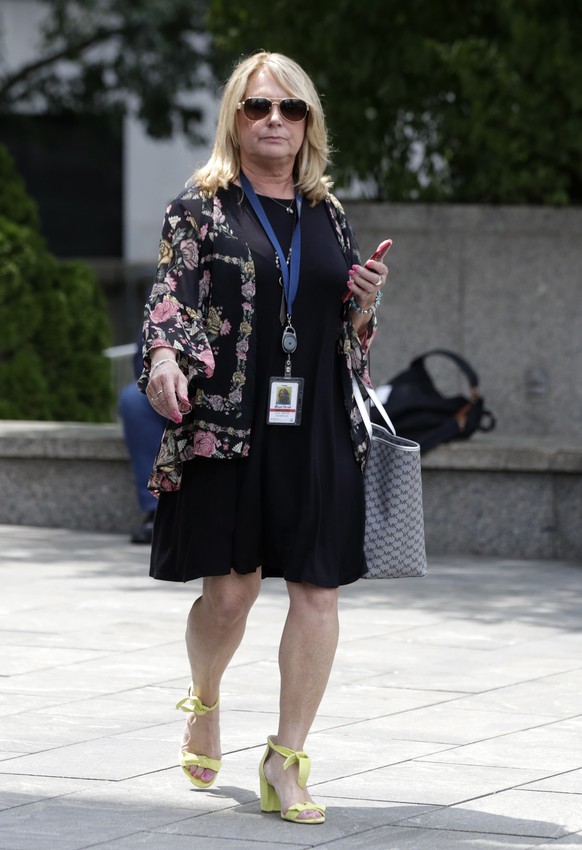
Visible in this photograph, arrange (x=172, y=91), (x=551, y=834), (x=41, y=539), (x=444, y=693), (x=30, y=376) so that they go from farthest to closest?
(x=172, y=91)
(x=30, y=376)
(x=41, y=539)
(x=444, y=693)
(x=551, y=834)

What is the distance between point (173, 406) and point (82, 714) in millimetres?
1553

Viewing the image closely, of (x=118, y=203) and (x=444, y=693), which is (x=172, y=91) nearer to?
(x=118, y=203)

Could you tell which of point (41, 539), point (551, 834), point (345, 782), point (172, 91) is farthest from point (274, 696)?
point (172, 91)

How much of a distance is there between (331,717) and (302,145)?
5.84 feet

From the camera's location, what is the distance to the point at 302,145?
4391 mm

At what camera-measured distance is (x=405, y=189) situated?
10.5m

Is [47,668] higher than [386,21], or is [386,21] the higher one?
[386,21]

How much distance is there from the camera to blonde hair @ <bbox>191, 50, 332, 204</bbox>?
430 cm

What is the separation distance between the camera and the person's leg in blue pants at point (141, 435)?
8539 mm

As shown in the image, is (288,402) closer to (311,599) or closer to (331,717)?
(311,599)

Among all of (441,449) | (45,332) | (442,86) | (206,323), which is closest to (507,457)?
(441,449)

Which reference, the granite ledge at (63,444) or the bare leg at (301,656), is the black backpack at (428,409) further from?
the bare leg at (301,656)

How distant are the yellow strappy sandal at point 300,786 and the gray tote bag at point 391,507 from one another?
46 centimetres

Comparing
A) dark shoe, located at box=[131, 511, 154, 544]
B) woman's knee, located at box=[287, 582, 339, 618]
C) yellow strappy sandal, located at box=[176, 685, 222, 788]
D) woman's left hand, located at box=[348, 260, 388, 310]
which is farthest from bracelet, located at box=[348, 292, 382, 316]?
dark shoe, located at box=[131, 511, 154, 544]
